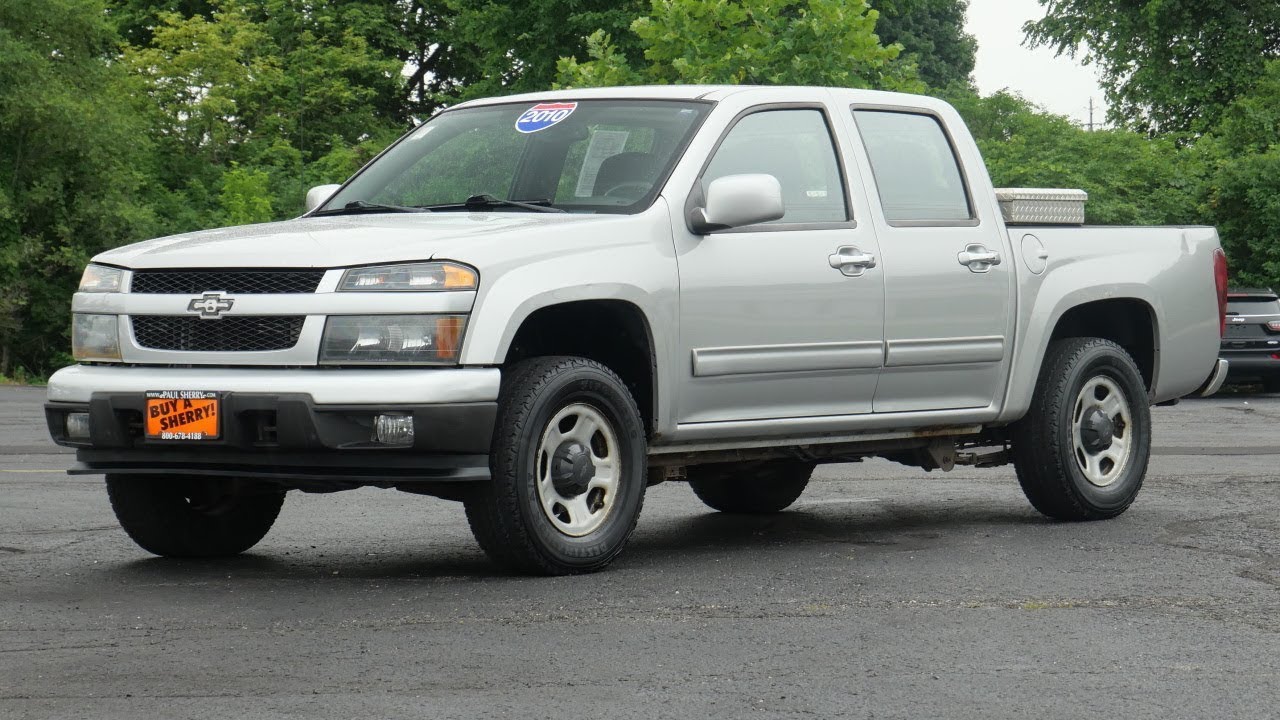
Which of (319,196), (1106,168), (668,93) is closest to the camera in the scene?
(668,93)

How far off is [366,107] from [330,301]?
41.8 meters

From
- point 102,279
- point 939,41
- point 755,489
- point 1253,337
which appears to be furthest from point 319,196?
point 939,41

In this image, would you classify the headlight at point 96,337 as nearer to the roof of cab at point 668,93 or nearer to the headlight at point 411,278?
the headlight at point 411,278

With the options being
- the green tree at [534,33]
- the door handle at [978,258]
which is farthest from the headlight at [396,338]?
the green tree at [534,33]

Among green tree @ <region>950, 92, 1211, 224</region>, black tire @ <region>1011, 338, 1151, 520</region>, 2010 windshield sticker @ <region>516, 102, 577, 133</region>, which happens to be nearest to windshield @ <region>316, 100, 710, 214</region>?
2010 windshield sticker @ <region>516, 102, 577, 133</region>

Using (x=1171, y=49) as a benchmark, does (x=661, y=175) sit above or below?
below

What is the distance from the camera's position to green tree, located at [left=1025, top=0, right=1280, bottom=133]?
140 ft

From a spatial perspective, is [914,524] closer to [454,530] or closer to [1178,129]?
[454,530]

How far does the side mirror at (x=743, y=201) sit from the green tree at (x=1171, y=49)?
124 ft

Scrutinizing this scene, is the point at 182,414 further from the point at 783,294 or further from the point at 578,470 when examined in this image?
the point at 783,294

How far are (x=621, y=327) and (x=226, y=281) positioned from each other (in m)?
1.50

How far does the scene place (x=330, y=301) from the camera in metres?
6.16

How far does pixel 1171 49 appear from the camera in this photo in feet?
146

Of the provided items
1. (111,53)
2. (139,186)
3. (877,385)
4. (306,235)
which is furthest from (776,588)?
(111,53)
